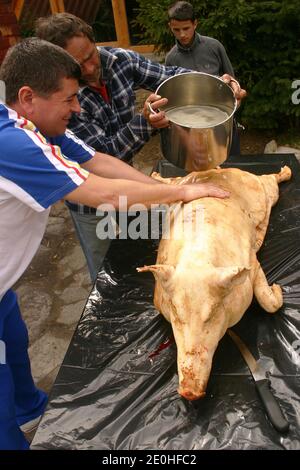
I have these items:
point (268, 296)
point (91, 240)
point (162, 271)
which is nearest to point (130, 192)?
point (162, 271)

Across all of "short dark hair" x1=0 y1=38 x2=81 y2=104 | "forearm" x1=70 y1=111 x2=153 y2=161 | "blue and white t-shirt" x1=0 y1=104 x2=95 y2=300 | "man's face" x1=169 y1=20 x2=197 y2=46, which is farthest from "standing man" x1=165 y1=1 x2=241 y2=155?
"blue and white t-shirt" x1=0 y1=104 x2=95 y2=300

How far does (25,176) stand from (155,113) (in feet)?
3.02

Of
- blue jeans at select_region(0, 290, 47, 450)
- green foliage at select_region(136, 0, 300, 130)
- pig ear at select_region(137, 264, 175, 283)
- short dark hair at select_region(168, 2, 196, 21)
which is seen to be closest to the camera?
pig ear at select_region(137, 264, 175, 283)

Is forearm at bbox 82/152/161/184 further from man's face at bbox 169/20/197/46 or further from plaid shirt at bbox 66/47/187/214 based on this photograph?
man's face at bbox 169/20/197/46

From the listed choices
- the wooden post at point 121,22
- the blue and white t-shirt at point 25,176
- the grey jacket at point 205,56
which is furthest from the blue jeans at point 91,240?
the wooden post at point 121,22

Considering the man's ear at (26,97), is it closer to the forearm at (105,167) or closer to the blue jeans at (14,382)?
the forearm at (105,167)

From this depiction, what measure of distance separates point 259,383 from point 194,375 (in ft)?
0.92

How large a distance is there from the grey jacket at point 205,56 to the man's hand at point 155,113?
1.75 metres

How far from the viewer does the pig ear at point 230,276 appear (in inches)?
73.0

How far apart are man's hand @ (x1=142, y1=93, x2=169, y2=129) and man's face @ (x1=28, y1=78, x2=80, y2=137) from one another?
481 millimetres

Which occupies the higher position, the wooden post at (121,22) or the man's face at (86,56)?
the man's face at (86,56)

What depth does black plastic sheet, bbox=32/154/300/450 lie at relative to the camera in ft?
5.61

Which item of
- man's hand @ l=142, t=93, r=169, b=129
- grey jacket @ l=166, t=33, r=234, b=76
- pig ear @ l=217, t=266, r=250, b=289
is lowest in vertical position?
pig ear @ l=217, t=266, r=250, b=289
